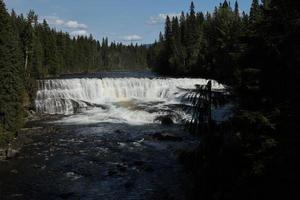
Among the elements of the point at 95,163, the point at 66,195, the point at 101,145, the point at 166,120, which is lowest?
the point at 66,195

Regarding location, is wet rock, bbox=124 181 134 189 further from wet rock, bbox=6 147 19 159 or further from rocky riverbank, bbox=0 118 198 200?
wet rock, bbox=6 147 19 159

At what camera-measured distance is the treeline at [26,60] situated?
41625mm

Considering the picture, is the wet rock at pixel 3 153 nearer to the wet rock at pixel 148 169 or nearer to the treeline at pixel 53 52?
the wet rock at pixel 148 169

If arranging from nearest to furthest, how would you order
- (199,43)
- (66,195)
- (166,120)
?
(66,195) → (166,120) → (199,43)

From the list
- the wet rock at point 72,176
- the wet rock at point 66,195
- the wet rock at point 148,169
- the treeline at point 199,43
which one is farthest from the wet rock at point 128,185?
the treeline at point 199,43

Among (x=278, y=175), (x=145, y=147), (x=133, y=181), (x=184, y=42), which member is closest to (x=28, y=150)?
(x=145, y=147)

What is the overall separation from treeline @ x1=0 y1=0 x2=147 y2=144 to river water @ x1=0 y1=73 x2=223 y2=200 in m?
2.62

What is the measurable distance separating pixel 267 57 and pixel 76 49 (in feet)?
428

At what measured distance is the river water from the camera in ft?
90.0

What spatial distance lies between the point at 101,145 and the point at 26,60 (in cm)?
3752

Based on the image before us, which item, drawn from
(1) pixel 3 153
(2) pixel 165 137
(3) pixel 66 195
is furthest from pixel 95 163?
(2) pixel 165 137

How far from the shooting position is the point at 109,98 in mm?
65000

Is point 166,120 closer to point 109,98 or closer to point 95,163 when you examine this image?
point 95,163

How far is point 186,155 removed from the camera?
630 inches
